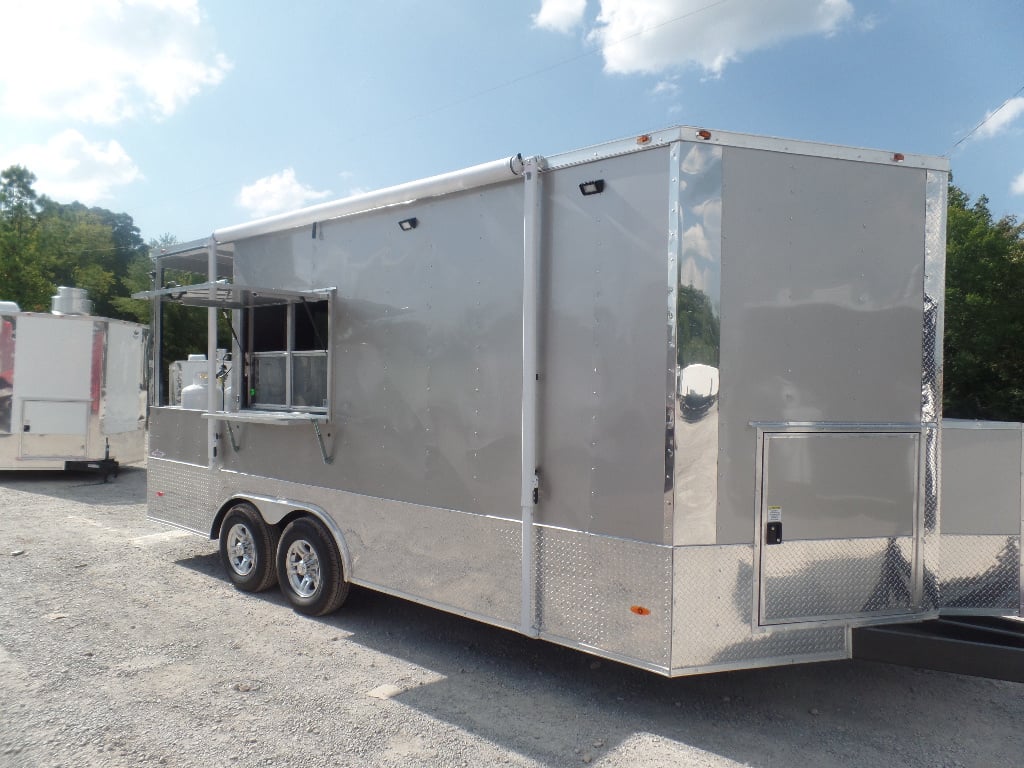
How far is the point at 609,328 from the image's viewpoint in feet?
12.8

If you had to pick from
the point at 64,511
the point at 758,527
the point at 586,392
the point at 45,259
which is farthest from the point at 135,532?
the point at 45,259

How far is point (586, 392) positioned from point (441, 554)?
1392mm

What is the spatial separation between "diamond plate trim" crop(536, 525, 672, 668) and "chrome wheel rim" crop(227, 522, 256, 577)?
9.87 ft

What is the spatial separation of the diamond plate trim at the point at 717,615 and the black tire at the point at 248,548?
3.47 metres

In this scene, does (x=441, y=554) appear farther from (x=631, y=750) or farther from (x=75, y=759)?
(x=75, y=759)

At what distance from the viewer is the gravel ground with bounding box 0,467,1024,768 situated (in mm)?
3584

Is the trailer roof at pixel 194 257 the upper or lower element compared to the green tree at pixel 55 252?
lower

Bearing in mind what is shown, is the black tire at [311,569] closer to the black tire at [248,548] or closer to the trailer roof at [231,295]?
the black tire at [248,548]

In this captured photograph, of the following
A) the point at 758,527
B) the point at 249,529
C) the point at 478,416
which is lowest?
the point at 249,529

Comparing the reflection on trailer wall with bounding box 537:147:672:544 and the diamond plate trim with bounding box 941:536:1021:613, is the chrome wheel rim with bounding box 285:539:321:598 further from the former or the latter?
the diamond plate trim with bounding box 941:536:1021:613

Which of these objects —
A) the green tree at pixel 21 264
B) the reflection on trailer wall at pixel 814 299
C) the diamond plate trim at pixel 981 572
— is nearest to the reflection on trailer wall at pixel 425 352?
the reflection on trailer wall at pixel 814 299

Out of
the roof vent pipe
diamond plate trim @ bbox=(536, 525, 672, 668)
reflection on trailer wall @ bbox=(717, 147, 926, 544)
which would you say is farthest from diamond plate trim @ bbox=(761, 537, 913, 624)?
the roof vent pipe

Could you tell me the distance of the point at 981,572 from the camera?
4148 mm

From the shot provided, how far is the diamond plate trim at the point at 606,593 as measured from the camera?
363cm
